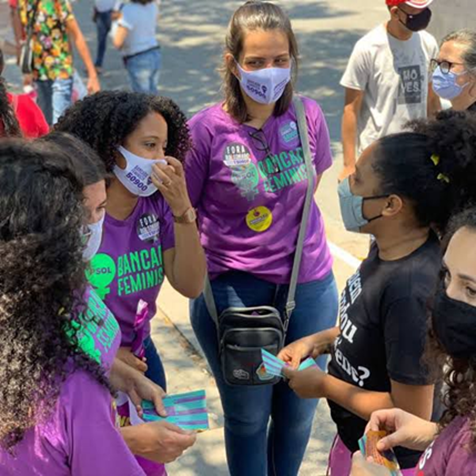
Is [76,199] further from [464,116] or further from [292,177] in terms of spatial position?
[292,177]

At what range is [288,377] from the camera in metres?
2.70

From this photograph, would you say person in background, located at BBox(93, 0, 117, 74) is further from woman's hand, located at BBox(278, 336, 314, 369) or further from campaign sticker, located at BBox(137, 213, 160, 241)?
woman's hand, located at BBox(278, 336, 314, 369)

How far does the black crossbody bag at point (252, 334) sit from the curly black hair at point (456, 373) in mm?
1043

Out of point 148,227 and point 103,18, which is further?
Result: point 103,18

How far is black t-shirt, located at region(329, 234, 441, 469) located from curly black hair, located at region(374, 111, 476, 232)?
0.11 metres

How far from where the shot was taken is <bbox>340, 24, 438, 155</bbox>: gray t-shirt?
4.98m

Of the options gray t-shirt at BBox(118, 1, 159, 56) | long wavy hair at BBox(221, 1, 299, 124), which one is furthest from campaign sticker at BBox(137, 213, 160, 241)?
gray t-shirt at BBox(118, 1, 159, 56)

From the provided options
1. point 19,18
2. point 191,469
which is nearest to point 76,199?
point 191,469

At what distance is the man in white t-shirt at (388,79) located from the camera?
4980 millimetres

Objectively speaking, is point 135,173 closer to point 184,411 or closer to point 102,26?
point 184,411

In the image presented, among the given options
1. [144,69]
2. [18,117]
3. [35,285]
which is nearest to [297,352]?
[35,285]

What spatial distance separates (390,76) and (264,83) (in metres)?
2.12

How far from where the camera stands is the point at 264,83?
10.2ft

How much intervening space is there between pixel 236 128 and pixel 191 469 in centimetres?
167
